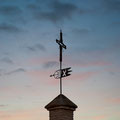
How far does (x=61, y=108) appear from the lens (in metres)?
13.4

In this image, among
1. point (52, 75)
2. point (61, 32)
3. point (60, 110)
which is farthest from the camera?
point (61, 32)

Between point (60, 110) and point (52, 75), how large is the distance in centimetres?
220

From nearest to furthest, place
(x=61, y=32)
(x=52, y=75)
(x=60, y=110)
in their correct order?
(x=60, y=110) → (x=52, y=75) → (x=61, y=32)

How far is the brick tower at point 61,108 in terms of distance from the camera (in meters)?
13.4

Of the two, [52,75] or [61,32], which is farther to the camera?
[61,32]

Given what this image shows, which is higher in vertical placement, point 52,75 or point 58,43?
point 58,43

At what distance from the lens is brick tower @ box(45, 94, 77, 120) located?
526 inches

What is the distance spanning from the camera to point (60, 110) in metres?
13.4

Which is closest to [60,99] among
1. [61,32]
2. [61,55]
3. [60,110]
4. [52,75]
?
[60,110]

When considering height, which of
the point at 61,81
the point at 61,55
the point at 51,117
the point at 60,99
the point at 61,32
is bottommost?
the point at 51,117

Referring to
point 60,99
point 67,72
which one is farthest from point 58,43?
point 60,99

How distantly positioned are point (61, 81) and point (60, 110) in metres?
1.74

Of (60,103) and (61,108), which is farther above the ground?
(60,103)

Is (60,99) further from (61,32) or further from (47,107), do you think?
(61,32)
